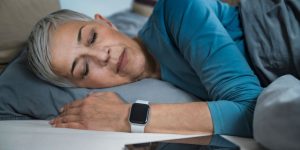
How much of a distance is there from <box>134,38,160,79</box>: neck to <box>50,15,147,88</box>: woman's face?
0.06 metres

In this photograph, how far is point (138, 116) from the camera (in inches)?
33.9

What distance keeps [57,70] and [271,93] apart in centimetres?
69

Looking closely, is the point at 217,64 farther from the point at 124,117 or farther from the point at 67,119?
the point at 67,119

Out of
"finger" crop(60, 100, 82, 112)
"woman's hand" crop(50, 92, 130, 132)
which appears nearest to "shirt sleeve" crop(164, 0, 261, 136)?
"woman's hand" crop(50, 92, 130, 132)

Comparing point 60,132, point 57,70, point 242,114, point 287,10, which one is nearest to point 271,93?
point 242,114

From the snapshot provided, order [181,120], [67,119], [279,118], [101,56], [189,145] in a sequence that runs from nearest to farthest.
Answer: [279,118] → [189,145] → [181,120] → [67,119] → [101,56]

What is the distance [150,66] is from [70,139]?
49 centimetres

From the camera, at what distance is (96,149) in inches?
29.6

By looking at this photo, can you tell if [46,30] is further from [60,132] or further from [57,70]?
[60,132]

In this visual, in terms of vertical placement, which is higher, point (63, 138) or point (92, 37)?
point (92, 37)

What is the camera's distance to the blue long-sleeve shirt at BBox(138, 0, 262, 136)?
2.81 feet

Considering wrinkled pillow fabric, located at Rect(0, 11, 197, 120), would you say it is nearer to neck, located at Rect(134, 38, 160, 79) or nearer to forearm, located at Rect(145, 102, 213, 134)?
neck, located at Rect(134, 38, 160, 79)

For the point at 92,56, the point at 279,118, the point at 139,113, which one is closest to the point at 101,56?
the point at 92,56

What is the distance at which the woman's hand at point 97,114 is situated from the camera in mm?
893
